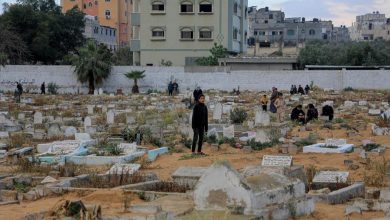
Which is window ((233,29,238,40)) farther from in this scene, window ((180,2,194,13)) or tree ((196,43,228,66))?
tree ((196,43,228,66))

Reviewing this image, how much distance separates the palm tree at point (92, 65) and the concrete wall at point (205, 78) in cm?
91

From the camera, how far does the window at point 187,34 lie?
64750 millimetres

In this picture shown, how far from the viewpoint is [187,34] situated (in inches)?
2554

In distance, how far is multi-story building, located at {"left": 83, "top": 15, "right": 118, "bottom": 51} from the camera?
9588cm

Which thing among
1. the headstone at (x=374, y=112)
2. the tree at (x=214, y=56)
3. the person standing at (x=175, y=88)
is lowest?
the person standing at (x=175, y=88)

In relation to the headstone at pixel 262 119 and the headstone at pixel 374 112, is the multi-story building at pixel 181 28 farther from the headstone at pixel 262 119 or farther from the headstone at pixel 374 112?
the headstone at pixel 262 119

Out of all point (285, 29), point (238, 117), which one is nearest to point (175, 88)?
point (238, 117)

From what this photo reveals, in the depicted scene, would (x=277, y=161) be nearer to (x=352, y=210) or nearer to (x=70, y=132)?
(x=352, y=210)

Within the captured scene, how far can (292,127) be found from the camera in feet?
81.3

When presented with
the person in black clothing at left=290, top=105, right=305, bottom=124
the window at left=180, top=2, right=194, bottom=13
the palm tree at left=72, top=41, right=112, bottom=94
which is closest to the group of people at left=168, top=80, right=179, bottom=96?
the palm tree at left=72, top=41, right=112, bottom=94

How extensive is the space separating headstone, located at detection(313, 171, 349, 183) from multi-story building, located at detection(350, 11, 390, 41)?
118440 mm

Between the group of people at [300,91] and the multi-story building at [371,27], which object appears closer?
the group of people at [300,91]

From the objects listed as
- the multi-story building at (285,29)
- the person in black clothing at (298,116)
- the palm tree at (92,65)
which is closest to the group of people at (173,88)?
the palm tree at (92,65)

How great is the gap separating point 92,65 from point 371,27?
104m
